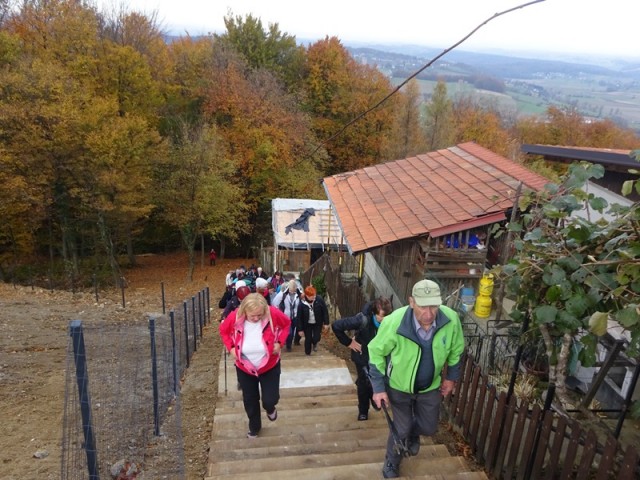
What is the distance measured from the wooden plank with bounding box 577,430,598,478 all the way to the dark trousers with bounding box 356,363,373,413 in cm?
206

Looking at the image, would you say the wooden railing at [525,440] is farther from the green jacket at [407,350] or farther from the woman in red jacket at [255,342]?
the woman in red jacket at [255,342]

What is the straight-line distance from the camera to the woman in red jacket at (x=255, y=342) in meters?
4.22

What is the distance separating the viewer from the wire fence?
3.69m

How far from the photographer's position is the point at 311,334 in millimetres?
7723

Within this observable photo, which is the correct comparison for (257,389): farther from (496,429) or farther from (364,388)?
(496,429)

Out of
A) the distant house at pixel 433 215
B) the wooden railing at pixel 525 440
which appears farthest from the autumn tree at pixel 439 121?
the wooden railing at pixel 525 440

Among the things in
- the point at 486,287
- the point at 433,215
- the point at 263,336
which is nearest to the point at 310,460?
the point at 263,336

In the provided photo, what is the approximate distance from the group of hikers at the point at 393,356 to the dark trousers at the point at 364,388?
1 cm

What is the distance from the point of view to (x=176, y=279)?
24.2m

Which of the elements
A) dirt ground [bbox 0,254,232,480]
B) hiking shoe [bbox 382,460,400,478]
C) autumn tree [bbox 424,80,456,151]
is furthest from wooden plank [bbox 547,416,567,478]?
autumn tree [bbox 424,80,456,151]

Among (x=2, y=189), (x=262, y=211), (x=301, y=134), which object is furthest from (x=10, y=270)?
(x=301, y=134)

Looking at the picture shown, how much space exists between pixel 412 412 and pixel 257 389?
158cm

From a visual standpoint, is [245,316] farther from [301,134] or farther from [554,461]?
[301,134]

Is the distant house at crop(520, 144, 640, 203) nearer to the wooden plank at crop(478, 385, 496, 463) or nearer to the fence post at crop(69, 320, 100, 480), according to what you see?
the wooden plank at crop(478, 385, 496, 463)
